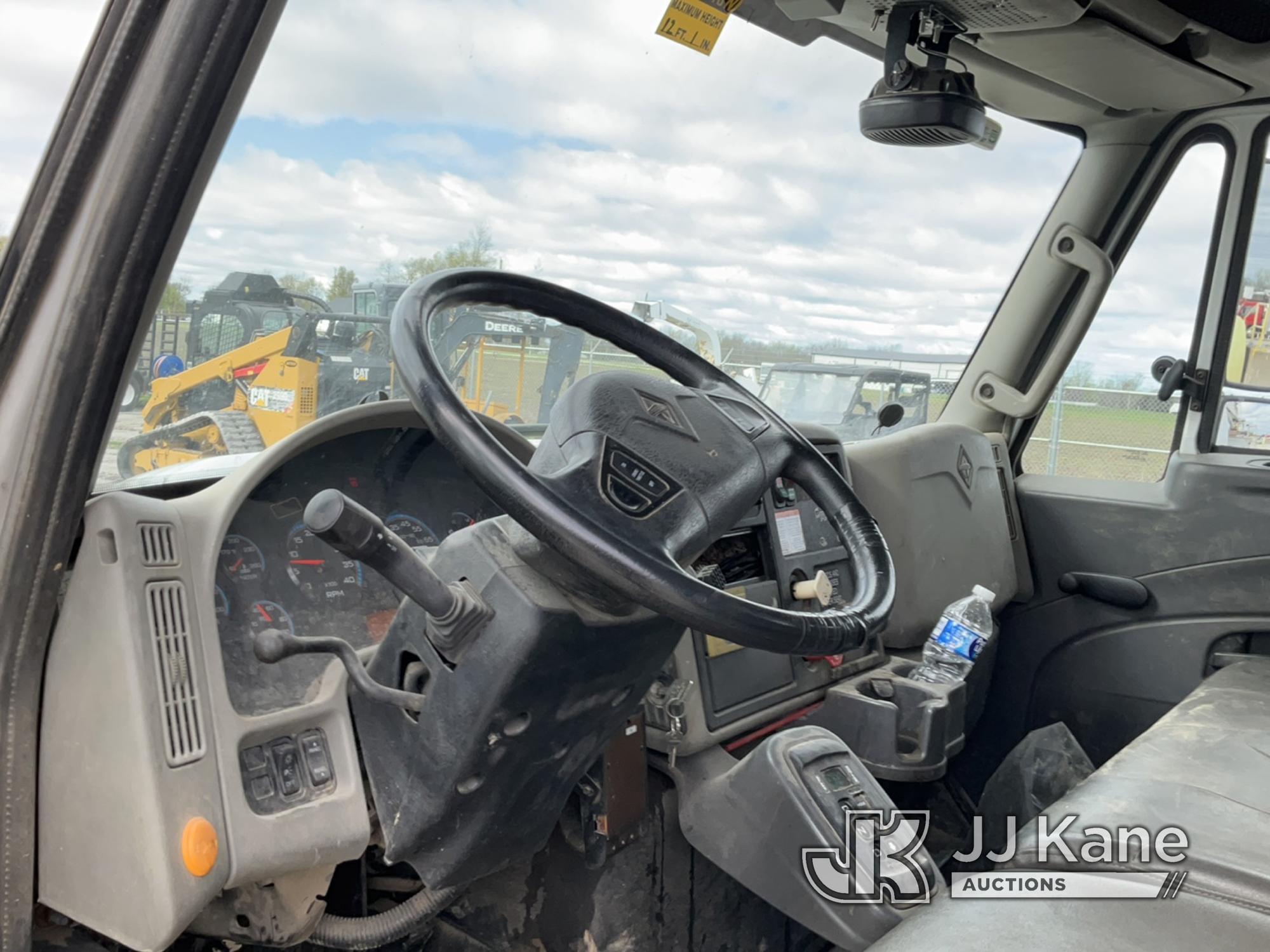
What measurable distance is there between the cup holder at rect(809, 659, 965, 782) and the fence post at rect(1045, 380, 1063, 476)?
43.3 inches

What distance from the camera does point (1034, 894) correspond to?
1203mm

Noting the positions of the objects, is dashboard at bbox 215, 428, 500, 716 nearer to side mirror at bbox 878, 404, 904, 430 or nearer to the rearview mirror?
the rearview mirror

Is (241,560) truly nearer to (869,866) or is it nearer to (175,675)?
(175,675)

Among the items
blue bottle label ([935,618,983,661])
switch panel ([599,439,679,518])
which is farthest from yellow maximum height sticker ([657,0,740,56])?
blue bottle label ([935,618,983,661])

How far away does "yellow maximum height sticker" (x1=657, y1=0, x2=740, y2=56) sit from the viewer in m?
1.71

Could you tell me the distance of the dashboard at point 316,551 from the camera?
4.90 ft

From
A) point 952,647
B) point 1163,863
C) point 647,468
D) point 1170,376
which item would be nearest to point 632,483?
point 647,468

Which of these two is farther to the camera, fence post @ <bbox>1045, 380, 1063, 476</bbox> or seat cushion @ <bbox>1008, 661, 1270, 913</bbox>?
fence post @ <bbox>1045, 380, 1063, 476</bbox>

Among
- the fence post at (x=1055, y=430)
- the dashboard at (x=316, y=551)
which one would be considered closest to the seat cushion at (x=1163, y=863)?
the dashboard at (x=316, y=551)

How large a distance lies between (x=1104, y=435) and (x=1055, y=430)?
0.49 ft

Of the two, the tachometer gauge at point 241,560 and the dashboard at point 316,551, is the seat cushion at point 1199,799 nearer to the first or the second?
the dashboard at point 316,551

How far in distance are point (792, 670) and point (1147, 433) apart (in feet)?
4.67

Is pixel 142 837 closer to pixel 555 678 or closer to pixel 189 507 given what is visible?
pixel 189 507

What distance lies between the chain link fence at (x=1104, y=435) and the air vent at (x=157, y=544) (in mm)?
2540
